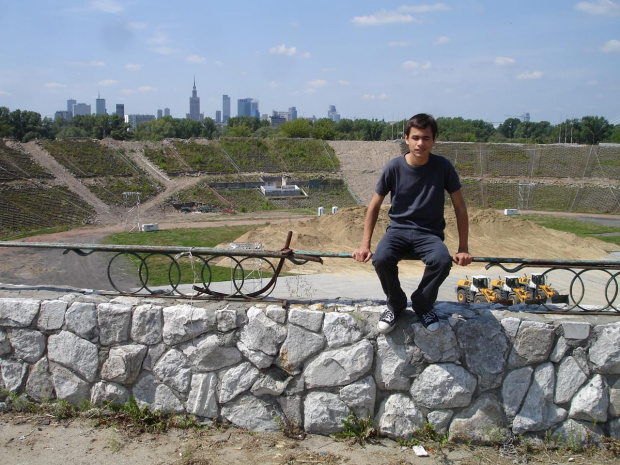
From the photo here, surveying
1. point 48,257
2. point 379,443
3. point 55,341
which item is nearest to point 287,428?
point 379,443

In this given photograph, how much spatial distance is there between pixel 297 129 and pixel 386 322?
69.6 m

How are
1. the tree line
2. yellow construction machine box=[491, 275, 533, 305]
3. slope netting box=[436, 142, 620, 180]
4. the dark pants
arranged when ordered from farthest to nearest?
the tree line
slope netting box=[436, 142, 620, 180]
yellow construction machine box=[491, 275, 533, 305]
the dark pants

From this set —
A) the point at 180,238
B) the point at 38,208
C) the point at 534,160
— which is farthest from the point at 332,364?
the point at 534,160

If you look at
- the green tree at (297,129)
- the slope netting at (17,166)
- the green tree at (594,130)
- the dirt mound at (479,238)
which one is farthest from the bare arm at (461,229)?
the green tree at (594,130)

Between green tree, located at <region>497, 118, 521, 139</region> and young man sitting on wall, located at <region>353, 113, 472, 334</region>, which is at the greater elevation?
green tree, located at <region>497, 118, 521, 139</region>

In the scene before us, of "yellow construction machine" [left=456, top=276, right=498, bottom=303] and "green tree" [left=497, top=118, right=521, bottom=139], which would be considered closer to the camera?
"yellow construction machine" [left=456, top=276, right=498, bottom=303]

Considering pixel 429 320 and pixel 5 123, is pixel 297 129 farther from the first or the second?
pixel 429 320

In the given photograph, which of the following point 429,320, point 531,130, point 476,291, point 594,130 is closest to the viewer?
point 429,320

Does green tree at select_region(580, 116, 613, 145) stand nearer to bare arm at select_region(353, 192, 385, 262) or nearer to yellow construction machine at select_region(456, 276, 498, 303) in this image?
yellow construction machine at select_region(456, 276, 498, 303)

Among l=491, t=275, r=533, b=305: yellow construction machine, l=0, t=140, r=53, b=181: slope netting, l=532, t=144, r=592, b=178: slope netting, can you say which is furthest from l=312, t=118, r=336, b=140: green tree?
l=491, t=275, r=533, b=305: yellow construction machine

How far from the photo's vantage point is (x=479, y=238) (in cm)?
2520

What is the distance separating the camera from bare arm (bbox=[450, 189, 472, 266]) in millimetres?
3508

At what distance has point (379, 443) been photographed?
11.3ft

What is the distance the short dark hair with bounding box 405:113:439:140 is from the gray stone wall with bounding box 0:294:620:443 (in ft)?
3.81
